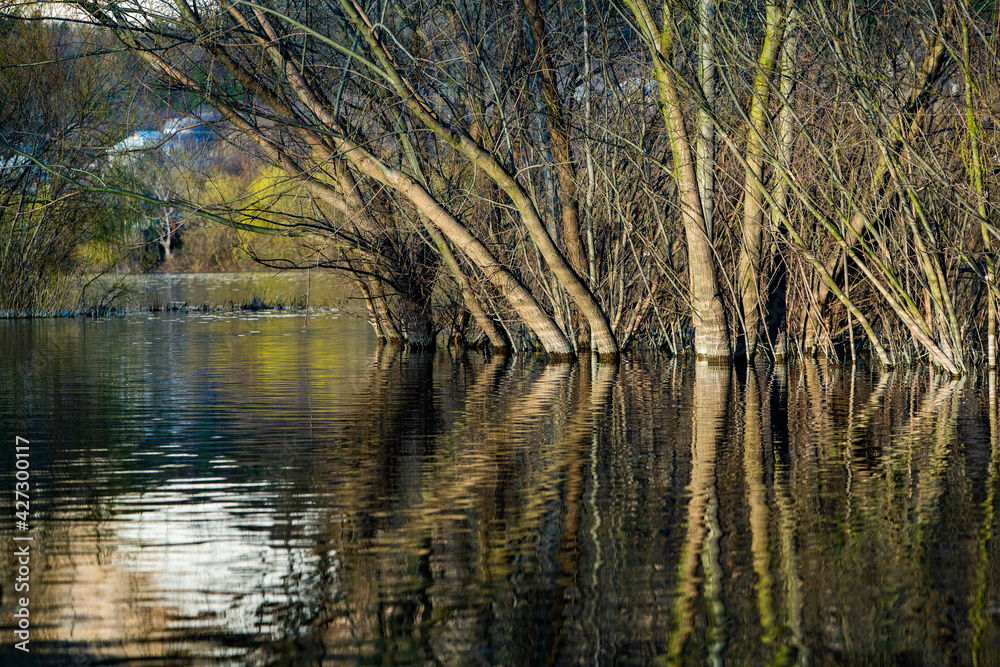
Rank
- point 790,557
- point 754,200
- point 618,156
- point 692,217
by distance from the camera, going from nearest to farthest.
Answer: point 790,557
point 692,217
point 754,200
point 618,156

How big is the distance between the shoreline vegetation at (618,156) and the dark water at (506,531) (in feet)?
9.29

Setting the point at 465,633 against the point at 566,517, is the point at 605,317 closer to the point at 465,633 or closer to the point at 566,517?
the point at 566,517

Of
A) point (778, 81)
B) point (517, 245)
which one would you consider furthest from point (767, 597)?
point (517, 245)

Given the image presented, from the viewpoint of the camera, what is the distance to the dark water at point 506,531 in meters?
3.77

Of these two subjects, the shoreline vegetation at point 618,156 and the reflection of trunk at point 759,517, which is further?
the shoreline vegetation at point 618,156

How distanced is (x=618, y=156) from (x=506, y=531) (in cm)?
1045

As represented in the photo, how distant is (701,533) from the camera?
5.09 metres

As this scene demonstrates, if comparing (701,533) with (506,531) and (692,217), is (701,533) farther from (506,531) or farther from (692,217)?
(692,217)

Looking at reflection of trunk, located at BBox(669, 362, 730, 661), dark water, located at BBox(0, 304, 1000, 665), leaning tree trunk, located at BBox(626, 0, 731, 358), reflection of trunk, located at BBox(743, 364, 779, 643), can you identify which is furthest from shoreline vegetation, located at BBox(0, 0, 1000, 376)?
reflection of trunk, located at BBox(669, 362, 730, 661)

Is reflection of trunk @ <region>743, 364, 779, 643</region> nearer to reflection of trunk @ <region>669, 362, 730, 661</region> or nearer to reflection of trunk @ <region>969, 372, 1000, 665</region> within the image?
reflection of trunk @ <region>669, 362, 730, 661</region>

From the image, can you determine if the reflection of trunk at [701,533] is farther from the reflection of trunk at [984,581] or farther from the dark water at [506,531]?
the reflection of trunk at [984,581]

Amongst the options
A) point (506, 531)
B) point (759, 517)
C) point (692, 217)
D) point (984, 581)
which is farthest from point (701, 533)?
point (692, 217)

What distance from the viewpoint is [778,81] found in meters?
13.3

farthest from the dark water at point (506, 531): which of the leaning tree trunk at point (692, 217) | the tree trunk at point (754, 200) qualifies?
the leaning tree trunk at point (692, 217)
